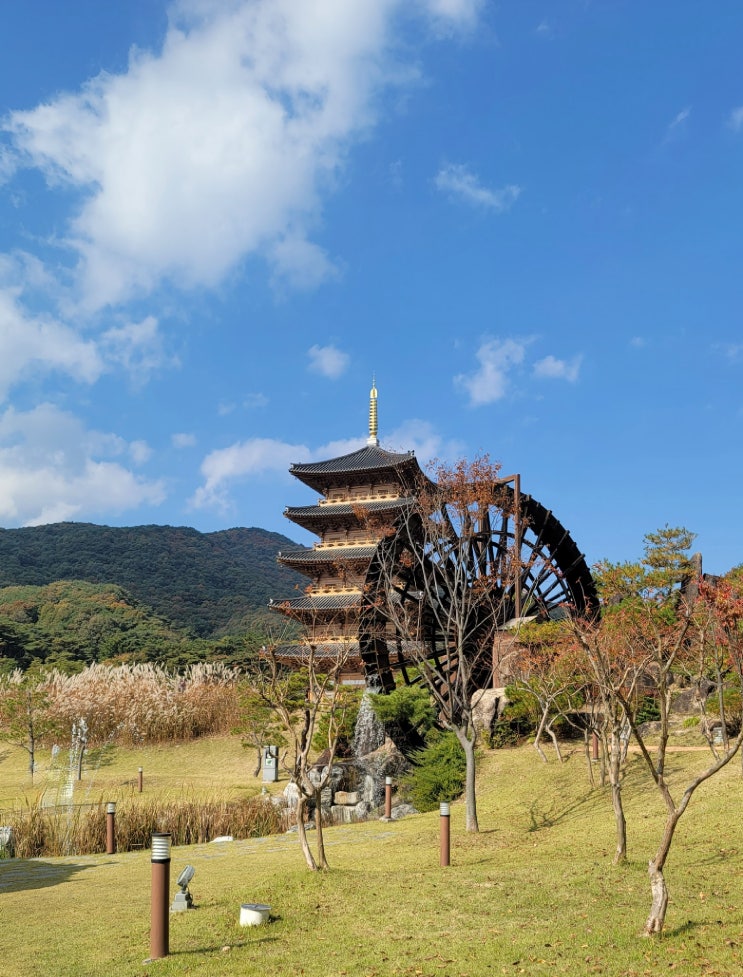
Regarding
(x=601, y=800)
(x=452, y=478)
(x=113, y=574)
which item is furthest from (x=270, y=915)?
(x=113, y=574)

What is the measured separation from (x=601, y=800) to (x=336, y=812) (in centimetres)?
553

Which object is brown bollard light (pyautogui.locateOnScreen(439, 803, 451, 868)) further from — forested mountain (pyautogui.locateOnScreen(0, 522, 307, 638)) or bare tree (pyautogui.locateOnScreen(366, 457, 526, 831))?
forested mountain (pyautogui.locateOnScreen(0, 522, 307, 638))

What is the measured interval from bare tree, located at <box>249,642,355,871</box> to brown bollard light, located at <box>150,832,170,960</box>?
2.46 metres

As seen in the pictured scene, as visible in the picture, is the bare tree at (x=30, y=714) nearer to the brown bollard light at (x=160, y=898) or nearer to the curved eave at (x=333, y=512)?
the curved eave at (x=333, y=512)

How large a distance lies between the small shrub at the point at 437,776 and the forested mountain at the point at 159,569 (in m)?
55.4

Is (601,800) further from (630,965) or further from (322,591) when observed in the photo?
(322,591)

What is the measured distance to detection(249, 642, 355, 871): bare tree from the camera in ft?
28.3

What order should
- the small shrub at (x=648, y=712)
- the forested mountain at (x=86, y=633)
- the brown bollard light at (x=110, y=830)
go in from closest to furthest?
1. the brown bollard light at (x=110, y=830)
2. the small shrub at (x=648, y=712)
3. the forested mountain at (x=86, y=633)

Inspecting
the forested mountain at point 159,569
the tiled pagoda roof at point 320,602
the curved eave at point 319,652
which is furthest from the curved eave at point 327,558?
the forested mountain at point 159,569

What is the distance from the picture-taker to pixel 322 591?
101 ft

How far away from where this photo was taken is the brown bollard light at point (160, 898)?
5863 millimetres

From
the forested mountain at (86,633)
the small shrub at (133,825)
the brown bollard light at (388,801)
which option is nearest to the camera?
the small shrub at (133,825)

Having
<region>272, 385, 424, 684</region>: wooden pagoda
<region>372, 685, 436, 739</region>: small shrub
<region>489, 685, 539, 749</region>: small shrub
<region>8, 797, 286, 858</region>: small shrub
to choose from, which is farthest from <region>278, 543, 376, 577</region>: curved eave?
<region>8, 797, 286, 858</region>: small shrub

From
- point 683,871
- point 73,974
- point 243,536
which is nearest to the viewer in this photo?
point 73,974
